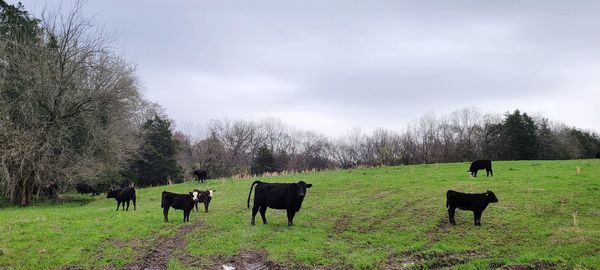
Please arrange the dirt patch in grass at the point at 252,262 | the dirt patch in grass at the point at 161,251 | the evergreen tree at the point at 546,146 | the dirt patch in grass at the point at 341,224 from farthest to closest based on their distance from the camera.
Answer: the evergreen tree at the point at 546,146 < the dirt patch in grass at the point at 341,224 < the dirt patch in grass at the point at 161,251 < the dirt patch in grass at the point at 252,262

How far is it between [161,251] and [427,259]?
744 cm

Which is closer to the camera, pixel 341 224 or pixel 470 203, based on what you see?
pixel 470 203

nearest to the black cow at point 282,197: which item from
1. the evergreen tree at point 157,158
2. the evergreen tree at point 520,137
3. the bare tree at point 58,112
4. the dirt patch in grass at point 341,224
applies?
the dirt patch in grass at point 341,224

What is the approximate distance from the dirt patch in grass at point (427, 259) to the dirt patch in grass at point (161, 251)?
594 centimetres

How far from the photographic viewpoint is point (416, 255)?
40.8 feet

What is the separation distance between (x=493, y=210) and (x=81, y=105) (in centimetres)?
2740

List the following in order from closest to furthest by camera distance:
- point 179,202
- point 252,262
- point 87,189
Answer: point 252,262, point 179,202, point 87,189

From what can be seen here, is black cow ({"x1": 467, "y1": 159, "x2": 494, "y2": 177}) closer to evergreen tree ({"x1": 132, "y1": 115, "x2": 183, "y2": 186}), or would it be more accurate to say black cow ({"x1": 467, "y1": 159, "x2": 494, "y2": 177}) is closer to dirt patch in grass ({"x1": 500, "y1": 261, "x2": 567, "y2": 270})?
dirt patch in grass ({"x1": 500, "y1": 261, "x2": 567, "y2": 270})

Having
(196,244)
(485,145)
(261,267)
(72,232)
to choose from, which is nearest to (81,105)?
(72,232)

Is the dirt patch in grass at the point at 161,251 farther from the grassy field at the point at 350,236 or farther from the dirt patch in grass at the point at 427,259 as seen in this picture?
the dirt patch in grass at the point at 427,259

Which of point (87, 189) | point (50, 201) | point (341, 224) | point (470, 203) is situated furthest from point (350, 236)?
point (87, 189)

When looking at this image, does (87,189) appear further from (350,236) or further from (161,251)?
(350,236)

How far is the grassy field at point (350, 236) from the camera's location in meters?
11.8

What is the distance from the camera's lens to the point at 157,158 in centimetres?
5288
